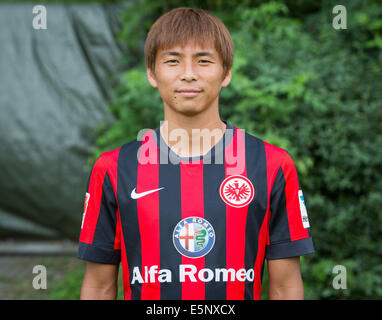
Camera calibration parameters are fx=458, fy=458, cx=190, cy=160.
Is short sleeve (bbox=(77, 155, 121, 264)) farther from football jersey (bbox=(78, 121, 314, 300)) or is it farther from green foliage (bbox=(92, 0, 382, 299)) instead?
green foliage (bbox=(92, 0, 382, 299))

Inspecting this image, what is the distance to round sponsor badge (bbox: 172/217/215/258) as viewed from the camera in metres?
1.66

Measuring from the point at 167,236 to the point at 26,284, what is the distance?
3281 millimetres

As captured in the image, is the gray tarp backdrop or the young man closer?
the young man

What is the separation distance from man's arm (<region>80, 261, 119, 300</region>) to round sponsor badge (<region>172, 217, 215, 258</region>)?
0.98 ft

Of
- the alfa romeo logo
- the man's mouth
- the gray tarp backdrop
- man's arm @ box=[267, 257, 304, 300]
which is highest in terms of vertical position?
the gray tarp backdrop

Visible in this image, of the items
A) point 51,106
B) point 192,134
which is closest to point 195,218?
point 192,134

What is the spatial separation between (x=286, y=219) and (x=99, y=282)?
29.5 inches

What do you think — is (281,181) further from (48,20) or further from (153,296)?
(48,20)

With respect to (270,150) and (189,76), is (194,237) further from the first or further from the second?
(189,76)

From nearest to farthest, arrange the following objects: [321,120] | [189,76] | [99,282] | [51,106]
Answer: [189,76], [99,282], [321,120], [51,106]

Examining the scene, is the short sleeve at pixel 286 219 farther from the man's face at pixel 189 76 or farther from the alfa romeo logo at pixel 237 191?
the man's face at pixel 189 76

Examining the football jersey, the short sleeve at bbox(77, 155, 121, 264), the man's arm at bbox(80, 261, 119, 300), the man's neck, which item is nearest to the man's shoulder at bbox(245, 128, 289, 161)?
the football jersey

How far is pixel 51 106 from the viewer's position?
5078 mm
